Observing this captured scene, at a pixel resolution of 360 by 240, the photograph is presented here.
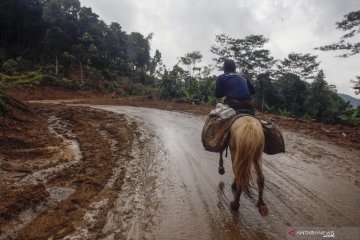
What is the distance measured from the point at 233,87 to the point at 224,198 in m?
1.96

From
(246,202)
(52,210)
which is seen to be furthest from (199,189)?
(52,210)

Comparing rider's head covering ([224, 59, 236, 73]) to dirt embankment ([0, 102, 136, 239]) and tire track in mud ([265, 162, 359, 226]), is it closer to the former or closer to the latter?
tire track in mud ([265, 162, 359, 226])

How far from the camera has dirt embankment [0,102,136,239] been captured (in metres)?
3.52

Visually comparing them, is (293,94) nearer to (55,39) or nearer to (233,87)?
(55,39)

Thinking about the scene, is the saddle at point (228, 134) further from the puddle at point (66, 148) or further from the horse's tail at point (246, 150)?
the puddle at point (66, 148)

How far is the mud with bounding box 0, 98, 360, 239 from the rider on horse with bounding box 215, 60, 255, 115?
4.79ft

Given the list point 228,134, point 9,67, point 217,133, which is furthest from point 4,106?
point 9,67

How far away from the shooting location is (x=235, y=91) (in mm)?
5035

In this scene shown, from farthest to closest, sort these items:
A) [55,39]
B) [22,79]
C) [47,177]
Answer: [55,39], [22,79], [47,177]

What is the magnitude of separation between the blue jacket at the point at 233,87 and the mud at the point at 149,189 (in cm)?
164

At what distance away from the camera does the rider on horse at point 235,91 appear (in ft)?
16.4

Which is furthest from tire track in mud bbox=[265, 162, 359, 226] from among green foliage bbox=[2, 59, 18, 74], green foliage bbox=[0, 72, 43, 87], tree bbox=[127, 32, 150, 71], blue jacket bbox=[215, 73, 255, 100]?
tree bbox=[127, 32, 150, 71]

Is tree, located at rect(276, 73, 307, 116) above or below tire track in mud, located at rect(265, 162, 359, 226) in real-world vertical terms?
above

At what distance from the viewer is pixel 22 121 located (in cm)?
877
